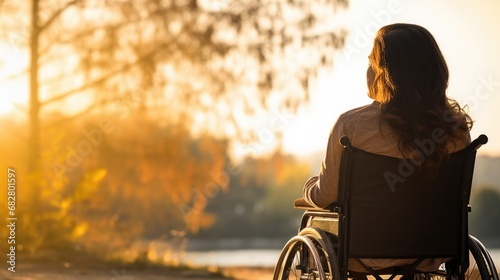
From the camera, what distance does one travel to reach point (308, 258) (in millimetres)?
3422

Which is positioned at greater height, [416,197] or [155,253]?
[416,197]

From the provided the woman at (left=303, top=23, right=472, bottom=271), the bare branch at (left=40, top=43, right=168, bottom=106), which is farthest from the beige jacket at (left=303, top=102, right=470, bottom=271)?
the bare branch at (left=40, top=43, right=168, bottom=106)

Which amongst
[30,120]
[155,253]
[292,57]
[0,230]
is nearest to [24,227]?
[0,230]

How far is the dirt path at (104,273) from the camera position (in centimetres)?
570

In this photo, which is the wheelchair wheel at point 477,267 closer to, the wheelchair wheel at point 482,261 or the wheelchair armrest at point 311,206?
→ the wheelchair wheel at point 482,261

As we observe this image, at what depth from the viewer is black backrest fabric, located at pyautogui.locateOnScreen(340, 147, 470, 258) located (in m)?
3.05

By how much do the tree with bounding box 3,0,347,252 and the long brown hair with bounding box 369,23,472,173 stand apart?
6008mm

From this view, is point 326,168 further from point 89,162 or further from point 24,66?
point 89,162

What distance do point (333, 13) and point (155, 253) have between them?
125 inches

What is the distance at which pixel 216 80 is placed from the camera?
9438 millimetres

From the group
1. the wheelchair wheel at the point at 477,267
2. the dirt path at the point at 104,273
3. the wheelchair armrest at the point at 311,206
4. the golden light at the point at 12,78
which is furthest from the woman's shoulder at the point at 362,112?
the golden light at the point at 12,78

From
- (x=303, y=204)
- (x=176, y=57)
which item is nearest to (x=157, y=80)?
(x=176, y=57)

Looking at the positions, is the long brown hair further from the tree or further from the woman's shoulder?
the tree

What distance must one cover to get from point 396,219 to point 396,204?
0.05 m
